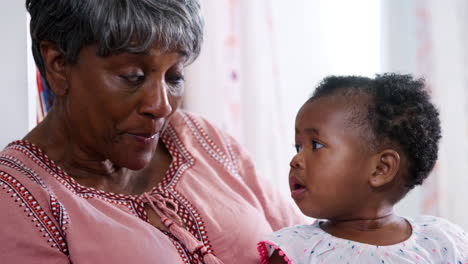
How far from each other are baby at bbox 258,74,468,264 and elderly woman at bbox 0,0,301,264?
20 cm

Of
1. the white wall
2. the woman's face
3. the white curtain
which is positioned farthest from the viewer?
the white curtain

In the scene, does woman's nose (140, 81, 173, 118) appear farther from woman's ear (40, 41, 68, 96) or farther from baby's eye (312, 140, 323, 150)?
baby's eye (312, 140, 323, 150)

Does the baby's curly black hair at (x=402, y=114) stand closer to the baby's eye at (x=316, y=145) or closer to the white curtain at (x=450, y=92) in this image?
the baby's eye at (x=316, y=145)

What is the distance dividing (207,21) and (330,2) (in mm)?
575

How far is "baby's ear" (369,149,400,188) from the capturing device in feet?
4.64

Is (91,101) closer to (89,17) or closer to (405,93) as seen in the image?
(89,17)

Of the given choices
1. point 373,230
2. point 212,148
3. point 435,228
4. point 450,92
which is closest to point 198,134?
point 212,148

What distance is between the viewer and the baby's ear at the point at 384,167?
1.41 metres

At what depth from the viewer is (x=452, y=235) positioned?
4.83 feet

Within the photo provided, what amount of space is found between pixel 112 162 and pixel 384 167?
2.14ft

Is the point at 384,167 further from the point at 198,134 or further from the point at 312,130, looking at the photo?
the point at 198,134

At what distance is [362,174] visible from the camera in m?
1.42

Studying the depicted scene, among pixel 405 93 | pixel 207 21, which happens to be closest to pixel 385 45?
pixel 207 21

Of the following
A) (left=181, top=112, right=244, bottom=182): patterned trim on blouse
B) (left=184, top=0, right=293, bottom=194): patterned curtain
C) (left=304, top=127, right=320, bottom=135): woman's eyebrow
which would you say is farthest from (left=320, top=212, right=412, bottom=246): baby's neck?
(left=184, top=0, right=293, bottom=194): patterned curtain
